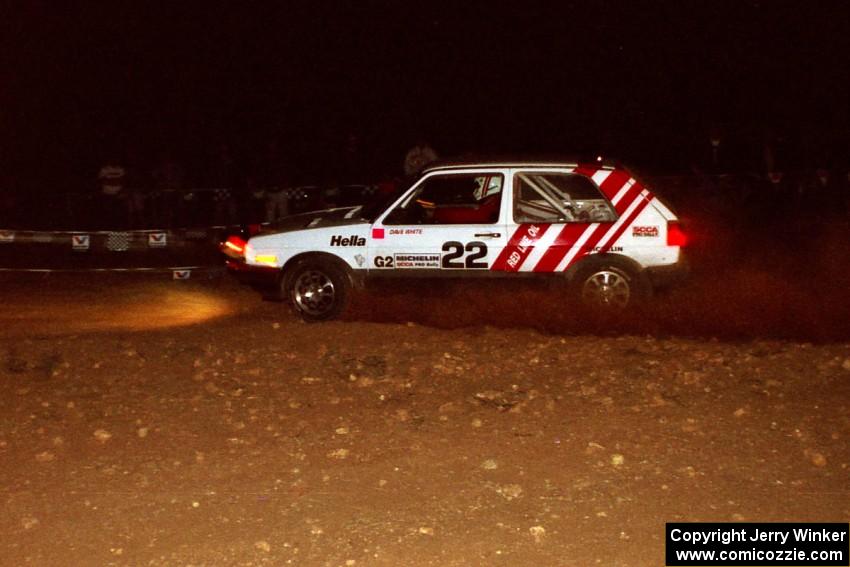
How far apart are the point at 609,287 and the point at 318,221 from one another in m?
2.78

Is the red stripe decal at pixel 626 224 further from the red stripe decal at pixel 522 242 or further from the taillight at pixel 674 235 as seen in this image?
the red stripe decal at pixel 522 242

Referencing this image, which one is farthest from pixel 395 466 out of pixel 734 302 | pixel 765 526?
pixel 734 302

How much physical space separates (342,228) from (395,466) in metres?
4.75

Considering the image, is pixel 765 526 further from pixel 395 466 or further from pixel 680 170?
pixel 680 170

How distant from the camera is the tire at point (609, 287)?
10758 mm


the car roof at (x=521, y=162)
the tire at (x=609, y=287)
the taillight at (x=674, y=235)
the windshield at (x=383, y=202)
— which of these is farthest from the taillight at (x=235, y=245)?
the taillight at (x=674, y=235)

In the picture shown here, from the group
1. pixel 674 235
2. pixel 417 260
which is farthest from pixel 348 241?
pixel 674 235

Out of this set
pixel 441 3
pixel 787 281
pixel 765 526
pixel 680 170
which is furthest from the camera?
pixel 441 3

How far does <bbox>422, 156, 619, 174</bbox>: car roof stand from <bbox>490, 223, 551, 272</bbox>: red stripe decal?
0.57 m

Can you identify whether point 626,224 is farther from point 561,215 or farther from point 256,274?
point 256,274

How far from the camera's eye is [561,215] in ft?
35.5

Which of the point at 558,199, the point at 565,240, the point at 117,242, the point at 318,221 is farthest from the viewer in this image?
the point at 117,242

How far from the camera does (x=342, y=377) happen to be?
8.45 m

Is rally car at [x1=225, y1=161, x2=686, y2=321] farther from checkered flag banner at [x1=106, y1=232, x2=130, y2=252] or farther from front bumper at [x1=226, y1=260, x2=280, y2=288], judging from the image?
checkered flag banner at [x1=106, y1=232, x2=130, y2=252]
